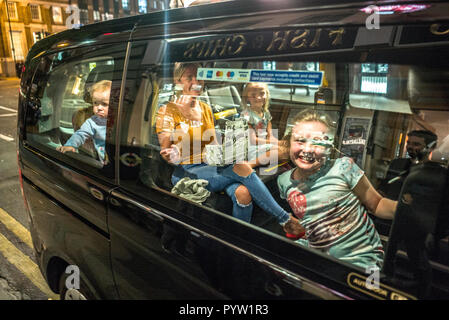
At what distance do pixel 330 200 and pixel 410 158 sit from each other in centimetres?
33

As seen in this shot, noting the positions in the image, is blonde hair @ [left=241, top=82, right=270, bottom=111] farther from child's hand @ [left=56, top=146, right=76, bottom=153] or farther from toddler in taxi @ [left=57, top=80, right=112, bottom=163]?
child's hand @ [left=56, top=146, right=76, bottom=153]

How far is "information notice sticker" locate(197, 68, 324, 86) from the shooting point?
1.08m

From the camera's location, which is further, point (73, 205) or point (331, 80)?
point (73, 205)

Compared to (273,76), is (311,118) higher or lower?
lower

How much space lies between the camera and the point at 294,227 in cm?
128

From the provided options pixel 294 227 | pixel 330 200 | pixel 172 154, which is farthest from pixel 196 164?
pixel 330 200

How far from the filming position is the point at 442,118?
1093mm

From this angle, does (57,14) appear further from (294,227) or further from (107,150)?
(294,227)

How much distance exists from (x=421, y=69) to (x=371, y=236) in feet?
2.09

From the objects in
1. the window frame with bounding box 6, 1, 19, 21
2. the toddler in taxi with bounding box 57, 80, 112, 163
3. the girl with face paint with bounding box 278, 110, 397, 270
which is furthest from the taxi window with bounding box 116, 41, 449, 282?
the window frame with bounding box 6, 1, 19, 21

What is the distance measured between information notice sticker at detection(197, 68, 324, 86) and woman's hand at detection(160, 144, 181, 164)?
1.56ft
